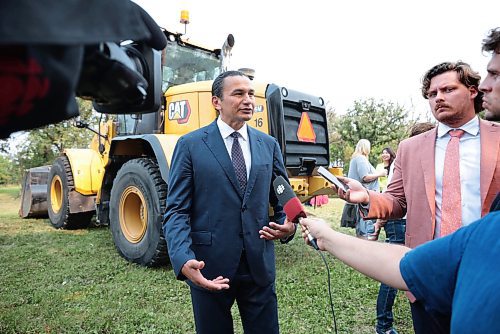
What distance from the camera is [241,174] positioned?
2199 millimetres

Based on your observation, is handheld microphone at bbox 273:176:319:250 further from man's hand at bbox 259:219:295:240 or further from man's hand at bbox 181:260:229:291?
man's hand at bbox 181:260:229:291

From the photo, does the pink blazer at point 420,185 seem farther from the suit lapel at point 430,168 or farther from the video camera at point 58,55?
the video camera at point 58,55

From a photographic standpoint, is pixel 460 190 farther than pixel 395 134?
No

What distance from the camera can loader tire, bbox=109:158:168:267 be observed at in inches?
178

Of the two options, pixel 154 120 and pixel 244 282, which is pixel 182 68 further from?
pixel 244 282

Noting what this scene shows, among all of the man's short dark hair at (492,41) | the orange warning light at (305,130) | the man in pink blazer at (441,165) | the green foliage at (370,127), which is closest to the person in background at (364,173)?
the orange warning light at (305,130)

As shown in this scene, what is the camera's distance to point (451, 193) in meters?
1.93

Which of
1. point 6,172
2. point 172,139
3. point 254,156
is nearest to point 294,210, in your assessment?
point 254,156

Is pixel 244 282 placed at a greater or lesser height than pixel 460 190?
lesser

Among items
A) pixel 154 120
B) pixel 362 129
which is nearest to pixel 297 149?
pixel 154 120

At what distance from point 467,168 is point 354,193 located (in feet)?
1.83

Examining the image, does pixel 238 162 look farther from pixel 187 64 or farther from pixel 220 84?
pixel 187 64

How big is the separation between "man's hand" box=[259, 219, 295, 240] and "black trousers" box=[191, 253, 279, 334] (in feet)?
0.62

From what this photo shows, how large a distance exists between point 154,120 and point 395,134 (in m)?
22.0
